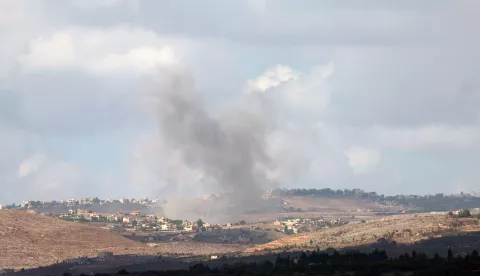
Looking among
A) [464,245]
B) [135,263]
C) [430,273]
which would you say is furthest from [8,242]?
[430,273]

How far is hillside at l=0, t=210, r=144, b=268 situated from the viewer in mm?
143875

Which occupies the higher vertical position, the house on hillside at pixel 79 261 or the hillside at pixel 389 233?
the hillside at pixel 389 233

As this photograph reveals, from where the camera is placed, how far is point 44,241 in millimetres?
160250

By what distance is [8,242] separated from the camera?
15288 centimetres

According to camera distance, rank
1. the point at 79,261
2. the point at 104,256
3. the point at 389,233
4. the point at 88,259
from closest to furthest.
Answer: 1. the point at 79,261
2. the point at 88,259
3. the point at 389,233
4. the point at 104,256

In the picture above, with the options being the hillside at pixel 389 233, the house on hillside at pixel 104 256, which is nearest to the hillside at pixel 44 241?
the house on hillside at pixel 104 256

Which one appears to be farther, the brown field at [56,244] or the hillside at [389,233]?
the brown field at [56,244]

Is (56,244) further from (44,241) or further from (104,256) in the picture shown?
(104,256)

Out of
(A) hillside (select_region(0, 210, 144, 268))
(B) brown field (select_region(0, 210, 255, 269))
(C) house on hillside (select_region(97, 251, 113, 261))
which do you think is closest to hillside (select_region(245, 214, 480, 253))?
(B) brown field (select_region(0, 210, 255, 269))

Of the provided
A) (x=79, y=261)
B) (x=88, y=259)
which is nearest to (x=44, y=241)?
(x=88, y=259)

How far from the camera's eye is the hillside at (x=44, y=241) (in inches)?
5664

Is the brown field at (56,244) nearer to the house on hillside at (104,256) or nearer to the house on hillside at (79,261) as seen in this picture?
the house on hillside at (104,256)

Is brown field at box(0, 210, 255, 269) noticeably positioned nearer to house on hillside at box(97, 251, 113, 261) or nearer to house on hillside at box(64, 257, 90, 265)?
house on hillside at box(97, 251, 113, 261)

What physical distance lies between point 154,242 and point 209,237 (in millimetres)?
13292
